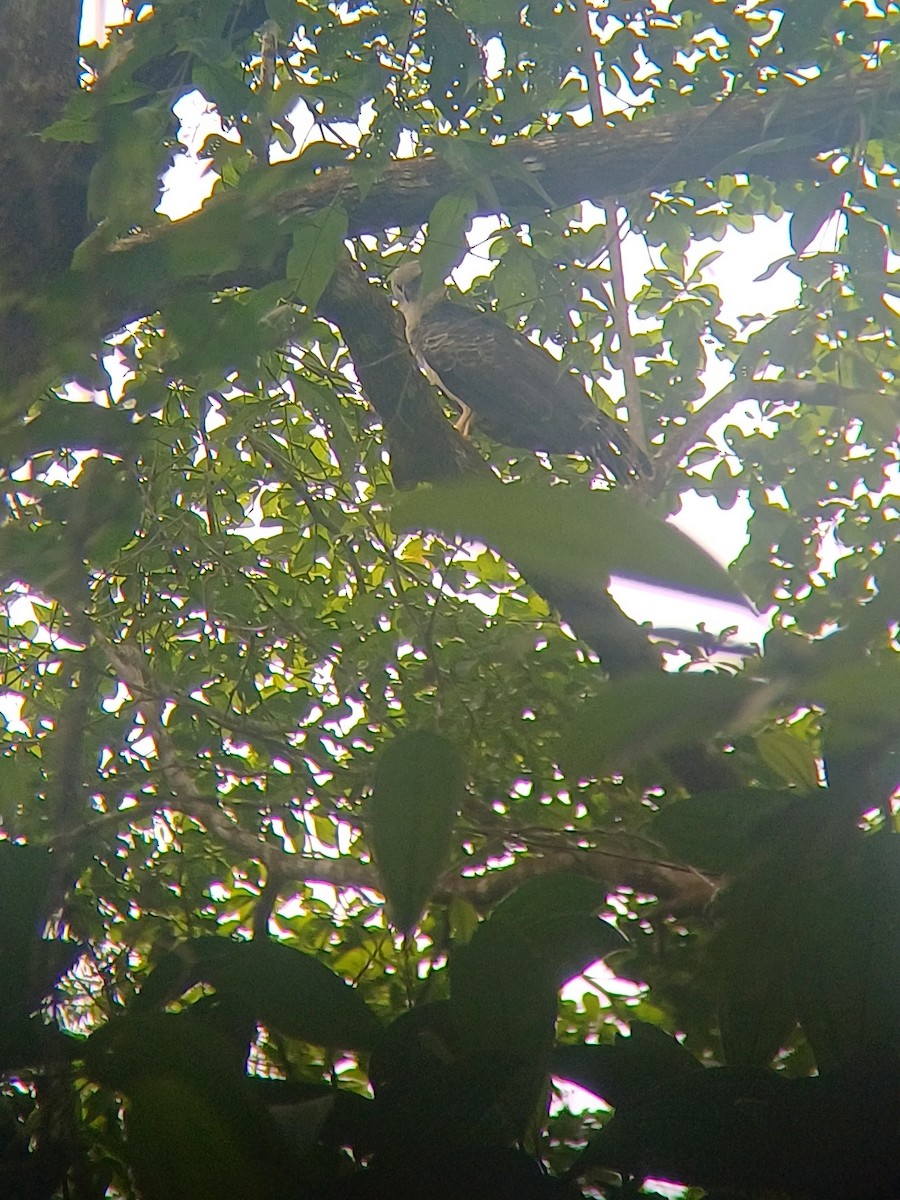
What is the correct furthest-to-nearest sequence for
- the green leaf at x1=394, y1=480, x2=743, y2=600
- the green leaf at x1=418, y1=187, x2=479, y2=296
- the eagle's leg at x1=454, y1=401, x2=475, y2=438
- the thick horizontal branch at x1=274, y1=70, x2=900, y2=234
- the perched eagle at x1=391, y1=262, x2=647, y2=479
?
the eagle's leg at x1=454, y1=401, x2=475, y2=438 → the perched eagle at x1=391, y1=262, x2=647, y2=479 → the thick horizontal branch at x1=274, y1=70, x2=900, y2=234 → the green leaf at x1=418, y1=187, x2=479, y2=296 → the green leaf at x1=394, y1=480, x2=743, y2=600

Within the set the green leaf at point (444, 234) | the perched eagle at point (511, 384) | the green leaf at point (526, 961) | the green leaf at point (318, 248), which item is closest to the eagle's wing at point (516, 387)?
the perched eagle at point (511, 384)

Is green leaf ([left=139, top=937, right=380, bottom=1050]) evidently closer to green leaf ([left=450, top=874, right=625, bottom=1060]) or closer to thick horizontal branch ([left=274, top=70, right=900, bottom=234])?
green leaf ([left=450, top=874, right=625, bottom=1060])

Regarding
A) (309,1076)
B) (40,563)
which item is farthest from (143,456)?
(309,1076)

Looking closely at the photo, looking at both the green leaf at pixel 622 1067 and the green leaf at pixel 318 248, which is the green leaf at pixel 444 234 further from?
the green leaf at pixel 622 1067

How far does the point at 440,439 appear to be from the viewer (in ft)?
5.25

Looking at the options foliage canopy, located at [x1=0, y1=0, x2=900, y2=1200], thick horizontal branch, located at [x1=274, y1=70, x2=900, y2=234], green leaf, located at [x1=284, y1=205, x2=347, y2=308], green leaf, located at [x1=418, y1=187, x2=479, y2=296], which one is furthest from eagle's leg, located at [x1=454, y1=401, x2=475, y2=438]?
green leaf, located at [x1=284, y1=205, x2=347, y2=308]

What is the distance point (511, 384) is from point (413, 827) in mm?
1339

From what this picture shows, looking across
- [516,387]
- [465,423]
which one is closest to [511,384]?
[516,387]

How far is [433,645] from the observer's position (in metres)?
1.09

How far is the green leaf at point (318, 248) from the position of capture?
2.94 feet

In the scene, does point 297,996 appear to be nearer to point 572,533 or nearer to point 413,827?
point 413,827

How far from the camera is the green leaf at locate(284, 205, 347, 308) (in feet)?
2.94

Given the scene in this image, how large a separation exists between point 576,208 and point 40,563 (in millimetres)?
1258

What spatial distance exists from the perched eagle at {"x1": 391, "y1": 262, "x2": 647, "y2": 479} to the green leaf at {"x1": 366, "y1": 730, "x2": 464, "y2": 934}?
1267 mm
